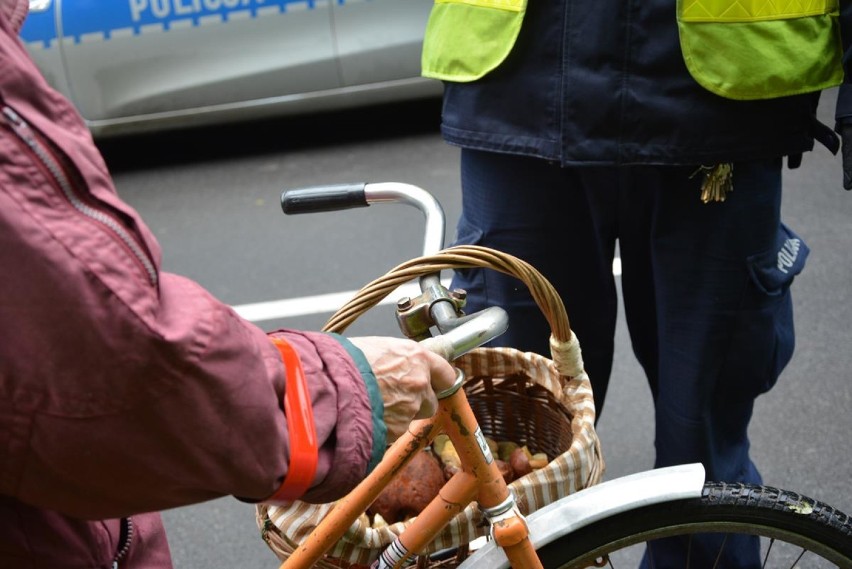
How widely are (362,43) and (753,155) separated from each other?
3.61m

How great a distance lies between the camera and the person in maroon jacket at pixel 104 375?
0.79 meters

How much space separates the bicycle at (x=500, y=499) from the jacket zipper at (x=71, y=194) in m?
0.43

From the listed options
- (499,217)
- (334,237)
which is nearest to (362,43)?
(334,237)

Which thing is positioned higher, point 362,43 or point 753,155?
point 753,155

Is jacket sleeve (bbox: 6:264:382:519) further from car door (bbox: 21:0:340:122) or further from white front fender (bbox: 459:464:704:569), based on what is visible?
car door (bbox: 21:0:340:122)

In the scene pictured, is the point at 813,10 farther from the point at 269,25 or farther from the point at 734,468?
the point at 269,25

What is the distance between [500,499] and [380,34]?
12.9ft

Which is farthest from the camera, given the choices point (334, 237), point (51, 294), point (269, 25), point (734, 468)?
point (269, 25)

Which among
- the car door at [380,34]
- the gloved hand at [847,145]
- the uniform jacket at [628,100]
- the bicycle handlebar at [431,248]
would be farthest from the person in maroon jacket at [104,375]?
the car door at [380,34]

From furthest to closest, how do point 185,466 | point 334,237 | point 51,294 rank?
point 334,237 < point 185,466 < point 51,294

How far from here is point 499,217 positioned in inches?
71.7

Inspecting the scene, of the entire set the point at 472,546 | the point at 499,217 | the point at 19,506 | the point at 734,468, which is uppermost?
the point at 19,506

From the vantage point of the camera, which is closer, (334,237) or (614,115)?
(614,115)

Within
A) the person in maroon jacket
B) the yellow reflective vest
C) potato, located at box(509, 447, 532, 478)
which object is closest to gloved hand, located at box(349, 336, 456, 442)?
the person in maroon jacket
